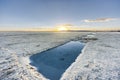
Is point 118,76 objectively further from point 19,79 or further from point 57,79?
point 19,79

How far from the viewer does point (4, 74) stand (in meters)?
7.03

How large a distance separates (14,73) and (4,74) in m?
0.55

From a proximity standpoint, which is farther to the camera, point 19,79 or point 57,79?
point 57,79

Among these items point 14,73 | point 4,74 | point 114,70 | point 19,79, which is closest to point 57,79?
point 19,79

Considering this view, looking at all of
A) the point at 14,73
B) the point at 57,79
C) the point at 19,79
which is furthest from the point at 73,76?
the point at 14,73

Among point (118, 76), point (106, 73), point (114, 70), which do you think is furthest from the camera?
point (114, 70)

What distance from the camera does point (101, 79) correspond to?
6512mm

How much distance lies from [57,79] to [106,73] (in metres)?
3.04

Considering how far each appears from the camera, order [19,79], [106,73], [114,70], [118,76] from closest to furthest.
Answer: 1. [19,79]
2. [118,76]
3. [106,73]
4. [114,70]

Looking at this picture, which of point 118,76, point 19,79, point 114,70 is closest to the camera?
point 19,79

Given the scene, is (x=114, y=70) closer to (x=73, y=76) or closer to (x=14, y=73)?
(x=73, y=76)

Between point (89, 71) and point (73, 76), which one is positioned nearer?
point (73, 76)

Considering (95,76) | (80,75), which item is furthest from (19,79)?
(95,76)

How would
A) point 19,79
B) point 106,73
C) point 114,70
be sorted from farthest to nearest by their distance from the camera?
1. point 114,70
2. point 106,73
3. point 19,79
